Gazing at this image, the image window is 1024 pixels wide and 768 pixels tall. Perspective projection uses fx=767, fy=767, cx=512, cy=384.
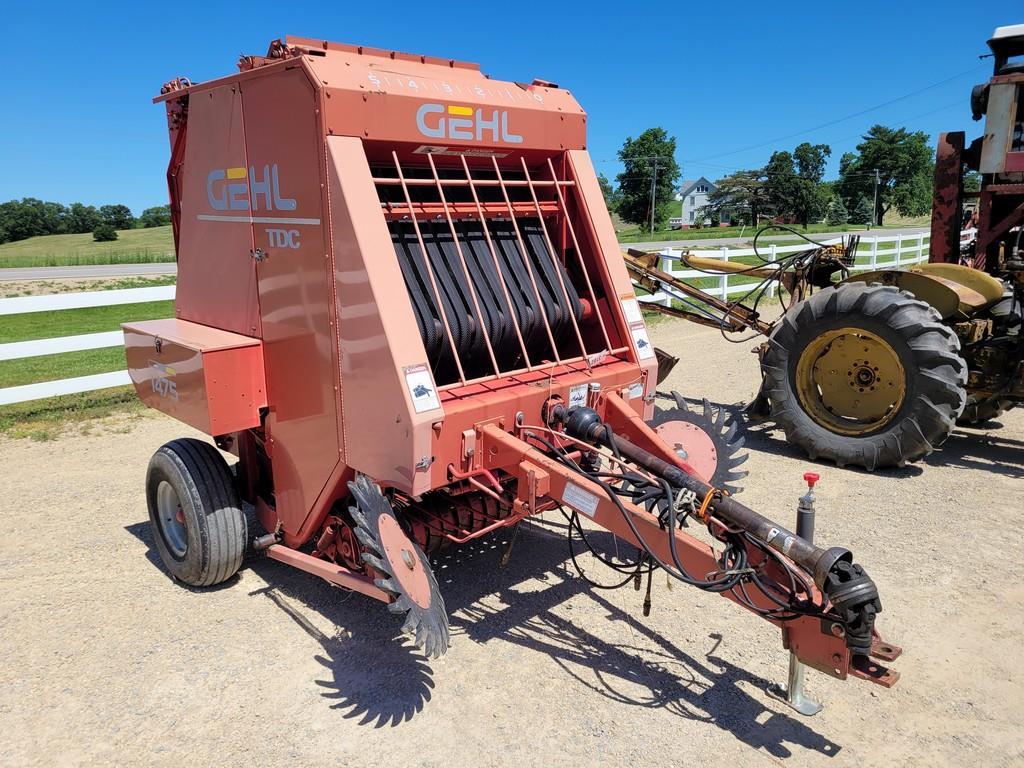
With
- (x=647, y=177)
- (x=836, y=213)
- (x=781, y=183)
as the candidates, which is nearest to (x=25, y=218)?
(x=647, y=177)

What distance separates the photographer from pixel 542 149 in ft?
13.6

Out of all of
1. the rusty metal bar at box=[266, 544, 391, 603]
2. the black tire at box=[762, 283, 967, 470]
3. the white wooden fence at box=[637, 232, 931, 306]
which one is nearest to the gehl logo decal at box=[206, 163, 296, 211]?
the rusty metal bar at box=[266, 544, 391, 603]

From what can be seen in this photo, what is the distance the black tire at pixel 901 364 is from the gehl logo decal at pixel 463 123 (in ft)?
11.9

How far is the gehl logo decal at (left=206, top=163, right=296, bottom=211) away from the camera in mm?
3662

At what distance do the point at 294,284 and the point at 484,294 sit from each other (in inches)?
36.8

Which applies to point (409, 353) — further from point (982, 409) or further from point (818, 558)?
point (982, 409)

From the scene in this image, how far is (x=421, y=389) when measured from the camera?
3232mm

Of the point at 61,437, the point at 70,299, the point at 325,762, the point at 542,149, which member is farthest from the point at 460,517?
the point at 70,299

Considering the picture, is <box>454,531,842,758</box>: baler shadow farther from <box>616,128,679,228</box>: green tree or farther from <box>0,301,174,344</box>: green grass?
<box>616,128,679,228</box>: green tree

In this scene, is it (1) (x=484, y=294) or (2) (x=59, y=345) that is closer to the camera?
(1) (x=484, y=294)

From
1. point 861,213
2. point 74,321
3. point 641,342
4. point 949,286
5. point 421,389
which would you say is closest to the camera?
point 421,389

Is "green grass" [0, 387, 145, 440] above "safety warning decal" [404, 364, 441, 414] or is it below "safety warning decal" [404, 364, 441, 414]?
below

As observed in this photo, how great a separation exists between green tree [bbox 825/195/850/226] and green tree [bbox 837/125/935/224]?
342 centimetres

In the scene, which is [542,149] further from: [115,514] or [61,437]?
[61,437]
